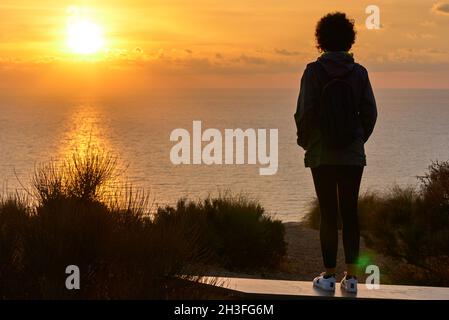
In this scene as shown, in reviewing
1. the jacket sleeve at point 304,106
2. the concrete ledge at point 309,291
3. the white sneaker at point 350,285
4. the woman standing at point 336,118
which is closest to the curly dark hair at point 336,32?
the woman standing at point 336,118

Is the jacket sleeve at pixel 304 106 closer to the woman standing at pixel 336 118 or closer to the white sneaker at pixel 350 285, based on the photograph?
the woman standing at pixel 336 118

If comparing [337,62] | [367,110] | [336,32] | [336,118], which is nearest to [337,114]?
[336,118]

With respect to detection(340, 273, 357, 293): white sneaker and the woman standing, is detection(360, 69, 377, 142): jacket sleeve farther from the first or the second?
detection(340, 273, 357, 293): white sneaker

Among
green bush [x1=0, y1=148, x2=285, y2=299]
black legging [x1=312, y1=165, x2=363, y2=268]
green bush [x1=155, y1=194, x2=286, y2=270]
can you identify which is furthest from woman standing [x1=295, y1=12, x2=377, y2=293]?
green bush [x1=155, y1=194, x2=286, y2=270]

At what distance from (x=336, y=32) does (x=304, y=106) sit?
0.65 meters

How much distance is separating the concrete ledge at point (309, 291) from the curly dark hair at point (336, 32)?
202 cm

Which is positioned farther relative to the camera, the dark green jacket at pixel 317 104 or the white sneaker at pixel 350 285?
the white sneaker at pixel 350 285

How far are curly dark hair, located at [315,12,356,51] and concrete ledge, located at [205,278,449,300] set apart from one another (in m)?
2.02

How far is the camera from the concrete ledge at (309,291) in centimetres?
793

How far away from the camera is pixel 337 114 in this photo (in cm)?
738

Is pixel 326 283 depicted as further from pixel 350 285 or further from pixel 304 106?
pixel 304 106
